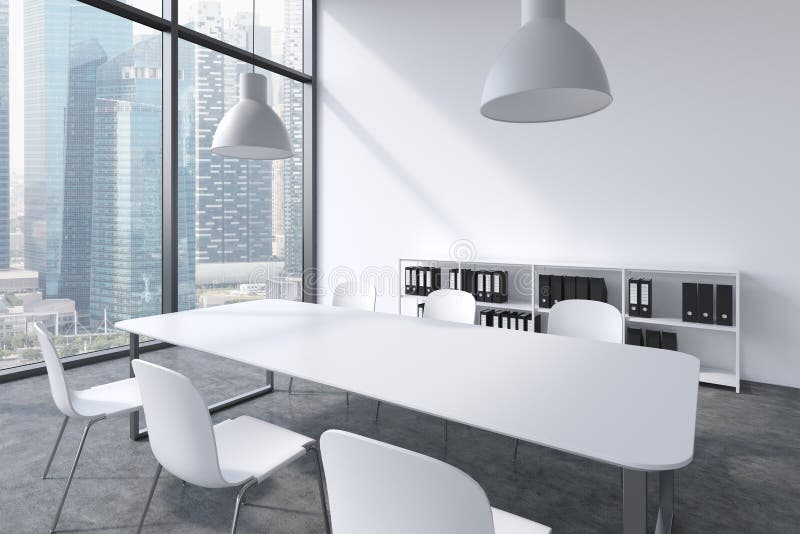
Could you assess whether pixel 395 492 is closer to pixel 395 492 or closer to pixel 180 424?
pixel 395 492

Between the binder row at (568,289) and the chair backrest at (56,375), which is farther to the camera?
the binder row at (568,289)

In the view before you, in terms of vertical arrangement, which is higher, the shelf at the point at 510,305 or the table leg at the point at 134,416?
the shelf at the point at 510,305

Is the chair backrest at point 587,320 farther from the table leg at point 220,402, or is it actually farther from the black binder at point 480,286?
the table leg at point 220,402

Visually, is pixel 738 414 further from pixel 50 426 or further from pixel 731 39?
pixel 50 426

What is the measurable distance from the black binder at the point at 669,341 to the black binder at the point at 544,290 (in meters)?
0.94

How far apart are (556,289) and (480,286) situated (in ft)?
2.36

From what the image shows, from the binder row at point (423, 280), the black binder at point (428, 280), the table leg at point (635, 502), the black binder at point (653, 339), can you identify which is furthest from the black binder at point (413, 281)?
the table leg at point (635, 502)

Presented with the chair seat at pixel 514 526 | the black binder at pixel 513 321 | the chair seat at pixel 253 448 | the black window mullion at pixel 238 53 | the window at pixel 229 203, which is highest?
the black window mullion at pixel 238 53

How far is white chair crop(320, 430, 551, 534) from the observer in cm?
93

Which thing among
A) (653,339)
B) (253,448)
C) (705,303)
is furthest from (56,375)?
(705,303)

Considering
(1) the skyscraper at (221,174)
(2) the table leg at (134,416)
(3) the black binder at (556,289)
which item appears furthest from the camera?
(1) the skyscraper at (221,174)

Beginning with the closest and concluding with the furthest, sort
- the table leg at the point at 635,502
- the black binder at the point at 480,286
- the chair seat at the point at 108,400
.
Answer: the table leg at the point at 635,502 < the chair seat at the point at 108,400 < the black binder at the point at 480,286

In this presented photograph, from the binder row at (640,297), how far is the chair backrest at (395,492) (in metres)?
3.51

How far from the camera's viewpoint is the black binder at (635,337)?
4.01 m
